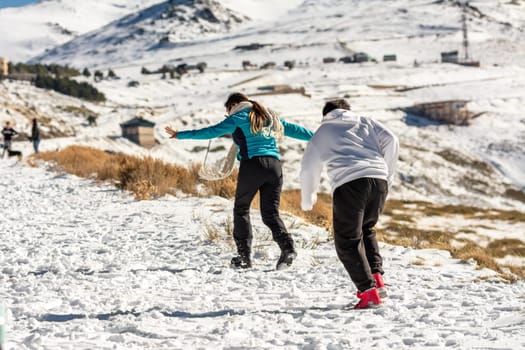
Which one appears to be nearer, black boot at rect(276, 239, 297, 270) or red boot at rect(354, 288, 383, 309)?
red boot at rect(354, 288, 383, 309)

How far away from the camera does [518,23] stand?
174m

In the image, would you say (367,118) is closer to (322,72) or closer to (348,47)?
(322,72)

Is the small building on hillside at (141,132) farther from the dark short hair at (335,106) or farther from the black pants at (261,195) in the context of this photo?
the dark short hair at (335,106)

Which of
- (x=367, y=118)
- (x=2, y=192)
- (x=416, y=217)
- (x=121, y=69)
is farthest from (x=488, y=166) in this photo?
(x=121, y=69)

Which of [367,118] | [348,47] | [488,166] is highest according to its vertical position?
[348,47]

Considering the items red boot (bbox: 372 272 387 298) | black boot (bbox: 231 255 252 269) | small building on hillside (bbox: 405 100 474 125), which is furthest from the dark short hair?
small building on hillside (bbox: 405 100 474 125)

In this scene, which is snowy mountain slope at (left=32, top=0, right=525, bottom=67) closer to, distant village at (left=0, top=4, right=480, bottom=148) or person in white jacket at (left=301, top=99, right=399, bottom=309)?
distant village at (left=0, top=4, right=480, bottom=148)

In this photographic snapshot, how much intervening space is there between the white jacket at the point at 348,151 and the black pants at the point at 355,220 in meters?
0.08

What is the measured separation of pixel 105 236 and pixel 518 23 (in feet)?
626

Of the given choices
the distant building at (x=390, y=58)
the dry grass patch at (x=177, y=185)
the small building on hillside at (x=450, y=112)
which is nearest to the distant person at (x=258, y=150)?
the dry grass patch at (x=177, y=185)

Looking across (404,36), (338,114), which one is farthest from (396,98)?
(404,36)

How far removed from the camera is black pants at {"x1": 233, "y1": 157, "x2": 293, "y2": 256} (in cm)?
615

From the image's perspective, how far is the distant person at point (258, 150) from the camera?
241 inches

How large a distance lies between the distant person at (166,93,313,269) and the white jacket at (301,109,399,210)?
1.01 meters
